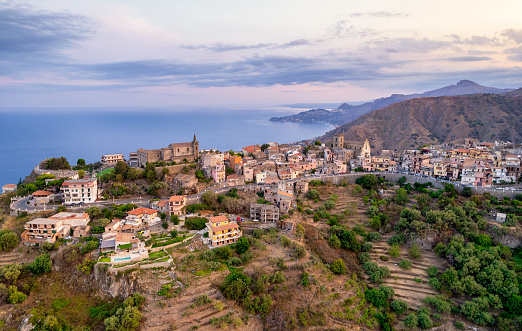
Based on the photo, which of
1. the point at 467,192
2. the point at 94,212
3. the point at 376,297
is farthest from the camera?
the point at 467,192

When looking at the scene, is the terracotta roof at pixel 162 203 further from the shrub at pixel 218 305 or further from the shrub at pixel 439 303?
the shrub at pixel 439 303

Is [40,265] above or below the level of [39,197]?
below

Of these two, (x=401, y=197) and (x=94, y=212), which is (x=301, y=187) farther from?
(x=94, y=212)

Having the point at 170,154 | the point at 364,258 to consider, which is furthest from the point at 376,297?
the point at 170,154

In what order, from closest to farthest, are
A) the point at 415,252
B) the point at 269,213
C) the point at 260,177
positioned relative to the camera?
the point at 415,252 < the point at 269,213 < the point at 260,177

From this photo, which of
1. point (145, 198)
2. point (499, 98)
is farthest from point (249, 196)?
point (499, 98)

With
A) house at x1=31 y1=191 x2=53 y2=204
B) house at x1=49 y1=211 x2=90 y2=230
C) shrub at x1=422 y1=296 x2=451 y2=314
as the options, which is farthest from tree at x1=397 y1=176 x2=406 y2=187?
house at x1=31 y1=191 x2=53 y2=204

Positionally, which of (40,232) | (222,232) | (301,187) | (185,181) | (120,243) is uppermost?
(185,181)

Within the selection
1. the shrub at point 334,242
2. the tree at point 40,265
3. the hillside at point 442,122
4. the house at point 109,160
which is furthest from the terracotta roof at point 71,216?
the hillside at point 442,122
